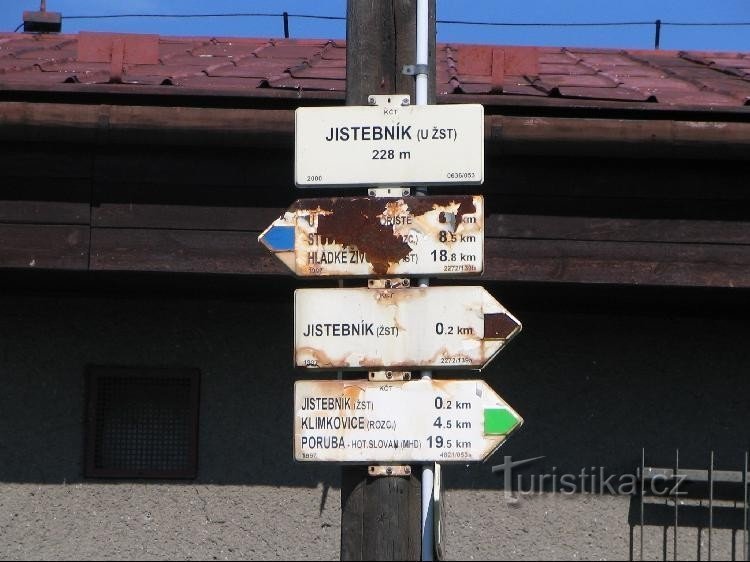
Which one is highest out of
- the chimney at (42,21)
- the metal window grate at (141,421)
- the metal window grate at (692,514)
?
the chimney at (42,21)

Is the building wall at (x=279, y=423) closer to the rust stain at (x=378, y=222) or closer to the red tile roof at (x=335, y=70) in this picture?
the red tile roof at (x=335, y=70)

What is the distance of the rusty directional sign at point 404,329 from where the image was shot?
2.98m

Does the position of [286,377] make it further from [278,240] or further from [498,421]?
[498,421]

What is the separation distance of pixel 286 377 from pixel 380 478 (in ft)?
8.20

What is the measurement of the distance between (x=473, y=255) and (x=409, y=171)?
33 centimetres

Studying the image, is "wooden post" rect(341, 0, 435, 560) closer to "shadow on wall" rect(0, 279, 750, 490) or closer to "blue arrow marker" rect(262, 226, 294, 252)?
"blue arrow marker" rect(262, 226, 294, 252)

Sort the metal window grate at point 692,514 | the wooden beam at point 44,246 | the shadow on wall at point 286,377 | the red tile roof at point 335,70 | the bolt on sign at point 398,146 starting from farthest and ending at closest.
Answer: the shadow on wall at point 286,377 < the metal window grate at point 692,514 < the wooden beam at point 44,246 < the red tile roof at point 335,70 < the bolt on sign at point 398,146

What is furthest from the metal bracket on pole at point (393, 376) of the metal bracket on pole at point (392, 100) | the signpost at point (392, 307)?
the metal bracket on pole at point (392, 100)

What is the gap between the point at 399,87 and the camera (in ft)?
10.3

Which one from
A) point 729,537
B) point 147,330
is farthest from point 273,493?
point 729,537

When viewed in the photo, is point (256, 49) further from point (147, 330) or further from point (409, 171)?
point (409, 171)

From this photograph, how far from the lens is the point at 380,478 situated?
2986 millimetres

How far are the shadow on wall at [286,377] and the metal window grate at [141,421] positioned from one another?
61mm

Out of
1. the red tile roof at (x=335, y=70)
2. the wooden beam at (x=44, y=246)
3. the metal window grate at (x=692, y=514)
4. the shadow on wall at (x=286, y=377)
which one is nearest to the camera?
the red tile roof at (x=335, y=70)
